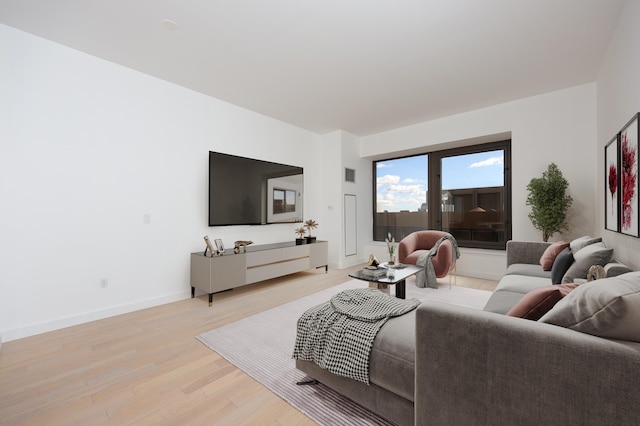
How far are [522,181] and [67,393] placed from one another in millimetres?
5507

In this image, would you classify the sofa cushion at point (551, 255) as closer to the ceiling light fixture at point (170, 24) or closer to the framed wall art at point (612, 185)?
the framed wall art at point (612, 185)

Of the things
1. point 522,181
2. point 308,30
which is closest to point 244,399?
point 308,30

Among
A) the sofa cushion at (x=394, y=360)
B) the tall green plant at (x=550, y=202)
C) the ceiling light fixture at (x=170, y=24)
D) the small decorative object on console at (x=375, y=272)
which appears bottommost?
the sofa cushion at (x=394, y=360)

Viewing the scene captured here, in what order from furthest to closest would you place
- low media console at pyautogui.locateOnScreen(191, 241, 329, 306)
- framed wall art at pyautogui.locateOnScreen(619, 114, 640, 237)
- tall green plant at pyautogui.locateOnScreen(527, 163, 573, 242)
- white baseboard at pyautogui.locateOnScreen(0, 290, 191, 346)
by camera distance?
tall green plant at pyautogui.locateOnScreen(527, 163, 573, 242) < low media console at pyautogui.locateOnScreen(191, 241, 329, 306) < white baseboard at pyautogui.locateOnScreen(0, 290, 191, 346) < framed wall art at pyautogui.locateOnScreen(619, 114, 640, 237)

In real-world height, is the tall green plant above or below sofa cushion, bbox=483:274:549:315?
above

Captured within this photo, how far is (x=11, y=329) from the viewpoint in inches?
99.3

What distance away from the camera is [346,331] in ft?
5.18

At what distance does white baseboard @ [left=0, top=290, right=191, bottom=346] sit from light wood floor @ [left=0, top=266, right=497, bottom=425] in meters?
0.08

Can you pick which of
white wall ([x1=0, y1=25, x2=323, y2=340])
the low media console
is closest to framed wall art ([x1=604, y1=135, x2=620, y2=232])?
the low media console

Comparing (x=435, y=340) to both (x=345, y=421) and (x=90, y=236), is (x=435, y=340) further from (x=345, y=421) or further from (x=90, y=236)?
(x=90, y=236)

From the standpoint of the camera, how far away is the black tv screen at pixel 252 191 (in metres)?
3.95

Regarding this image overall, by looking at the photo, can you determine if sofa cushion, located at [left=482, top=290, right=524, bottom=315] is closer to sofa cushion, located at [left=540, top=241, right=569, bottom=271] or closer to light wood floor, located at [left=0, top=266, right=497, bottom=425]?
sofa cushion, located at [left=540, top=241, right=569, bottom=271]

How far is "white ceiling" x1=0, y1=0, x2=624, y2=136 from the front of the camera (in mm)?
2326

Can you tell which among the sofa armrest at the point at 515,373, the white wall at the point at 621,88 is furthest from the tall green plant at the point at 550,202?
the sofa armrest at the point at 515,373
